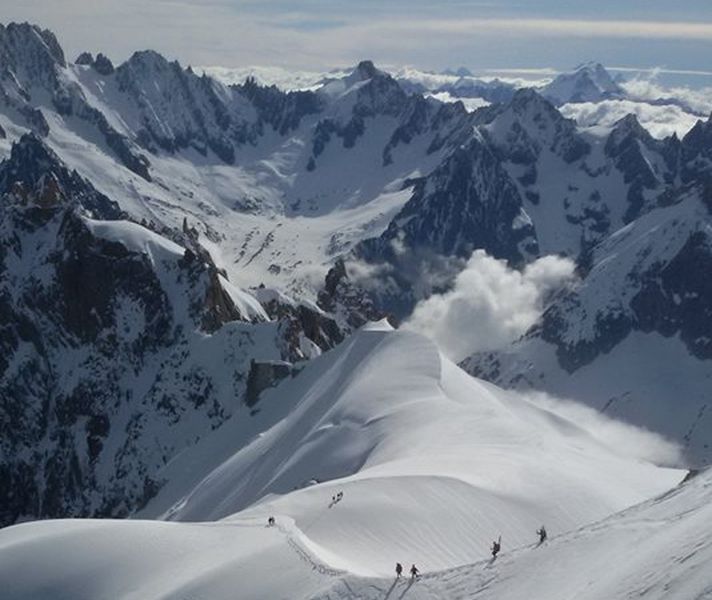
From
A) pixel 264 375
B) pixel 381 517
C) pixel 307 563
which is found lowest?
pixel 264 375

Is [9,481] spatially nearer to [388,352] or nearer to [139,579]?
[388,352]

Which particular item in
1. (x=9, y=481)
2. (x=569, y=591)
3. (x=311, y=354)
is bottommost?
(x=9, y=481)

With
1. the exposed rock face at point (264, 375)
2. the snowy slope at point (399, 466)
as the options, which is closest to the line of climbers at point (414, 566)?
the snowy slope at point (399, 466)

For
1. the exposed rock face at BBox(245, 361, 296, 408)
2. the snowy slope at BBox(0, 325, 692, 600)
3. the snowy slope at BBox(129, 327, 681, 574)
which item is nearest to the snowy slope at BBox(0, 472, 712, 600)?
the snowy slope at BBox(0, 325, 692, 600)

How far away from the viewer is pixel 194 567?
59.6 metres

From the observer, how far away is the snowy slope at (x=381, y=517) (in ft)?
172

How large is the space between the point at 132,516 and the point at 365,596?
385 ft

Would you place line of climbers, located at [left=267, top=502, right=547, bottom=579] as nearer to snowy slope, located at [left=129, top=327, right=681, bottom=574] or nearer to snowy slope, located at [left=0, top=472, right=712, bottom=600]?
snowy slope, located at [left=0, top=472, right=712, bottom=600]

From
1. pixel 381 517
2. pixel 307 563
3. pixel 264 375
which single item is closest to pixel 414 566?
pixel 307 563

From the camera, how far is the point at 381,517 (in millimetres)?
69375

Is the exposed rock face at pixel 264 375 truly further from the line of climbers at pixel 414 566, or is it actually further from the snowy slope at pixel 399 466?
the line of climbers at pixel 414 566

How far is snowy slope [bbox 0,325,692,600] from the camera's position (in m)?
52.5

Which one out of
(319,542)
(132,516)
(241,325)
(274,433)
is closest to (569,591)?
(319,542)

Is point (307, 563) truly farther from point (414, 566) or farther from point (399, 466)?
point (399, 466)
